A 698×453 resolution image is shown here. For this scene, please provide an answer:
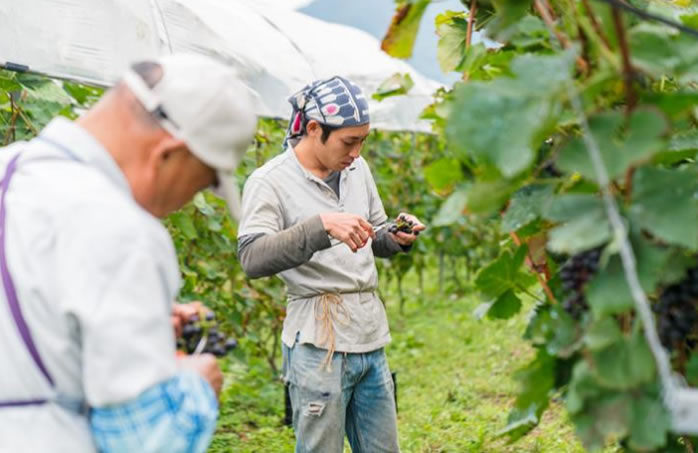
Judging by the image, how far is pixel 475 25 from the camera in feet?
7.54

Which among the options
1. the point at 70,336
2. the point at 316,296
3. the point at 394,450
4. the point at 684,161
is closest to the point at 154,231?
the point at 70,336

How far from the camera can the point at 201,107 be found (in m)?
1.42

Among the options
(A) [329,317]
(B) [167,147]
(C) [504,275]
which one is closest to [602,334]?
(C) [504,275]

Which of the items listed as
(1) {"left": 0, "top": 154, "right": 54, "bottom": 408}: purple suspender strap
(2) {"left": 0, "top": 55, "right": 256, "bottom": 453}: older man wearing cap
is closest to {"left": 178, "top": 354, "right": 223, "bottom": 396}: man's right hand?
(2) {"left": 0, "top": 55, "right": 256, "bottom": 453}: older man wearing cap

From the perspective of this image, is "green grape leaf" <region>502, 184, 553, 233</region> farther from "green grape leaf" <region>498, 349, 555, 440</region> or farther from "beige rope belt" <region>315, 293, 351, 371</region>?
"beige rope belt" <region>315, 293, 351, 371</region>

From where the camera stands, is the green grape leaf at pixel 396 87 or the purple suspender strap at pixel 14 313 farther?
the green grape leaf at pixel 396 87

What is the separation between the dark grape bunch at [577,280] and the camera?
1.43 meters

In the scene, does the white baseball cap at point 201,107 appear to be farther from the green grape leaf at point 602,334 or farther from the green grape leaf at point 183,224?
the green grape leaf at point 183,224

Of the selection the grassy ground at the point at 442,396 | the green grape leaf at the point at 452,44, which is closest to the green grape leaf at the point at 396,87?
the green grape leaf at the point at 452,44

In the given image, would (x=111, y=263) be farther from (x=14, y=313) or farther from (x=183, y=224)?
(x=183, y=224)

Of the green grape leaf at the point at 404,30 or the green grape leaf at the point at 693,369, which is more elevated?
the green grape leaf at the point at 404,30

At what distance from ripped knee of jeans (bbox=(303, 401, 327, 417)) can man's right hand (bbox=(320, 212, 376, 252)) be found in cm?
52

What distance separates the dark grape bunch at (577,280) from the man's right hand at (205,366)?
1.98 feet

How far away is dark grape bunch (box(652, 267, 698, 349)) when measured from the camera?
1.45 meters
